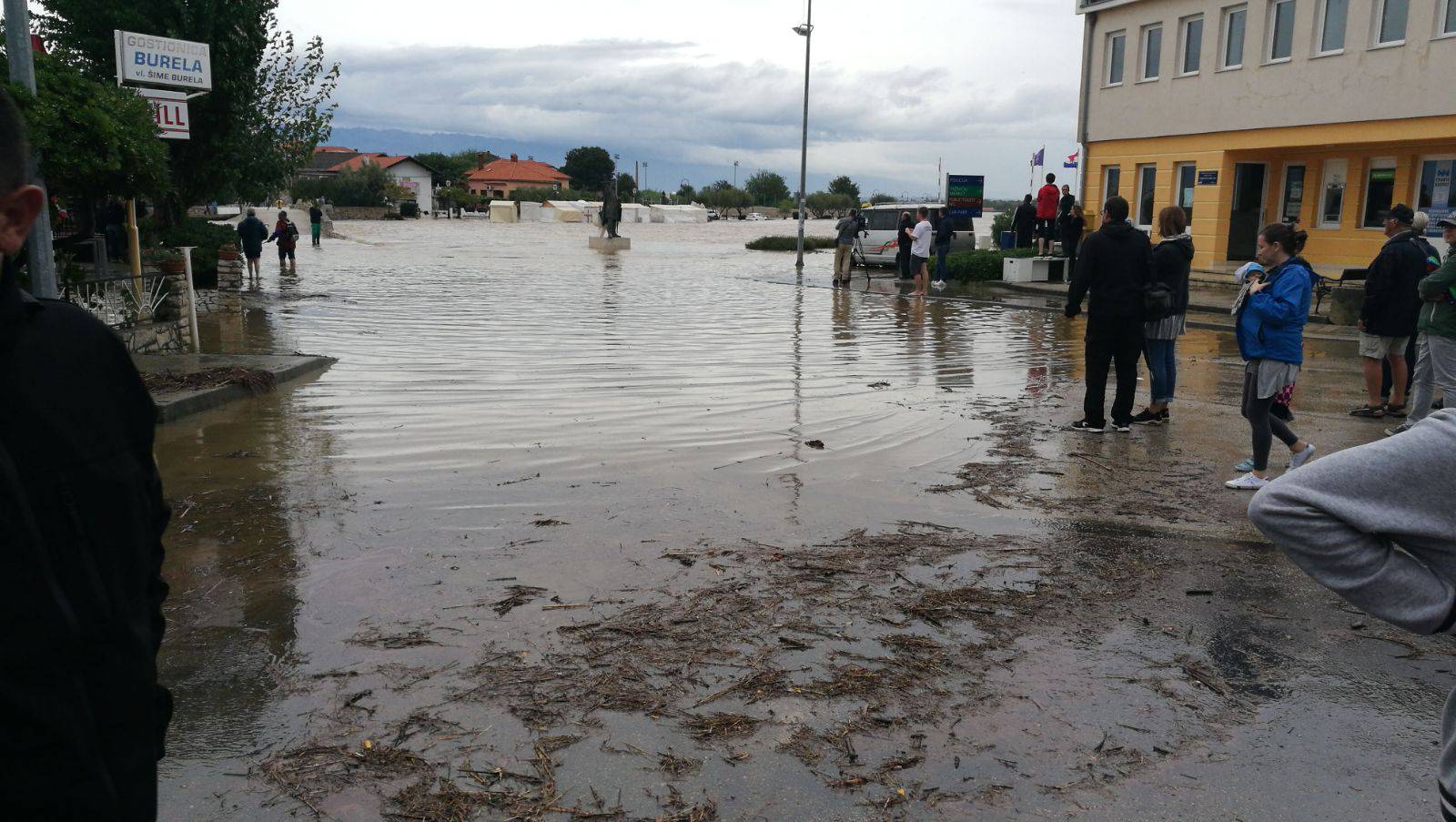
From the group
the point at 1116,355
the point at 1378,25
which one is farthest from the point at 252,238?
Result: the point at 1378,25

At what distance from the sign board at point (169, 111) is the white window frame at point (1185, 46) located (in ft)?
72.5

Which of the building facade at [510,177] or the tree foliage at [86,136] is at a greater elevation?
the building facade at [510,177]

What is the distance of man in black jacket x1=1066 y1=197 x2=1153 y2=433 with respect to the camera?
918 centimetres

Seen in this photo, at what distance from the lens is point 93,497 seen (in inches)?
66.6

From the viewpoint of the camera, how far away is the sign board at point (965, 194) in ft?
95.3

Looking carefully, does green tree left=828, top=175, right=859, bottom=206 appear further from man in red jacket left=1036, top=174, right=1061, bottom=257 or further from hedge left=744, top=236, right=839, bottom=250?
man in red jacket left=1036, top=174, right=1061, bottom=257

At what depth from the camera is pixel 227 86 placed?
2223cm

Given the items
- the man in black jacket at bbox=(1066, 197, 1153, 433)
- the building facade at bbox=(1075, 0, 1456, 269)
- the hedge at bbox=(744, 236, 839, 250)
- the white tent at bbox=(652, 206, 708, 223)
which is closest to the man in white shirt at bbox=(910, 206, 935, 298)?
the building facade at bbox=(1075, 0, 1456, 269)

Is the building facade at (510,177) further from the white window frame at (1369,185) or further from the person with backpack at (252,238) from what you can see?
the white window frame at (1369,185)

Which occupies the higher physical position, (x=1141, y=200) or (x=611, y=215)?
(x=1141, y=200)

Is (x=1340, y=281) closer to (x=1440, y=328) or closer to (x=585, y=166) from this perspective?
(x=1440, y=328)

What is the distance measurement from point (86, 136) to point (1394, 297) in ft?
39.9

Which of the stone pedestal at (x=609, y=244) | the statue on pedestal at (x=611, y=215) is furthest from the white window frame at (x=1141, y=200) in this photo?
the stone pedestal at (x=609, y=244)

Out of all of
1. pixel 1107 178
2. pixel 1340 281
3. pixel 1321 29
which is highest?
pixel 1321 29
